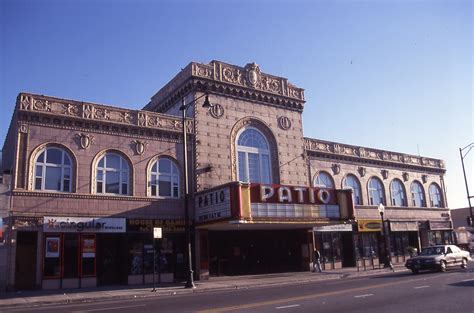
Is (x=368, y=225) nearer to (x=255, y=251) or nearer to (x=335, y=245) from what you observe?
(x=335, y=245)

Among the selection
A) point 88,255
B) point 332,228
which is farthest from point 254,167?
point 88,255

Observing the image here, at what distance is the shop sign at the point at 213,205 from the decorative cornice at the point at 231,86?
799 cm

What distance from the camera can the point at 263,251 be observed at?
108 feet

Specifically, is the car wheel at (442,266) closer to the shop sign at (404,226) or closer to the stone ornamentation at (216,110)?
the shop sign at (404,226)

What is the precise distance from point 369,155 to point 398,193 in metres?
5.43

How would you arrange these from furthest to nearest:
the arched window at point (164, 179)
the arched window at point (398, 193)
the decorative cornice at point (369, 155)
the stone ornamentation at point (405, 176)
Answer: the stone ornamentation at point (405, 176), the arched window at point (398, 193), the decorative cornice at point (369, 155), the arched window at point (164, 179)

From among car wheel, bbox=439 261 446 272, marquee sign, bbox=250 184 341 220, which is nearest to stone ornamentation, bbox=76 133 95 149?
marquee sign, bbox=250 184 341 220

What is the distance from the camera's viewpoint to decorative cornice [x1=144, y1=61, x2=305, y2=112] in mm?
31594

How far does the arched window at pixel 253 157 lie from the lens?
32.5 meters

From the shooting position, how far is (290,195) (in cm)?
2880

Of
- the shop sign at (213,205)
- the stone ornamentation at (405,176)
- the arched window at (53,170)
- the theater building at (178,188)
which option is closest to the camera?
the theater building at (178,188)

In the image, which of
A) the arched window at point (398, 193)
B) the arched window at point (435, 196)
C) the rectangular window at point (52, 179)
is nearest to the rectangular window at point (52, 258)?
the rectangular window at point (52, 179)

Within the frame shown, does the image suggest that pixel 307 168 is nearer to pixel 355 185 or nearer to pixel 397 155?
pixel 355 185

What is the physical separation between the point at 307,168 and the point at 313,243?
6.12 meters
